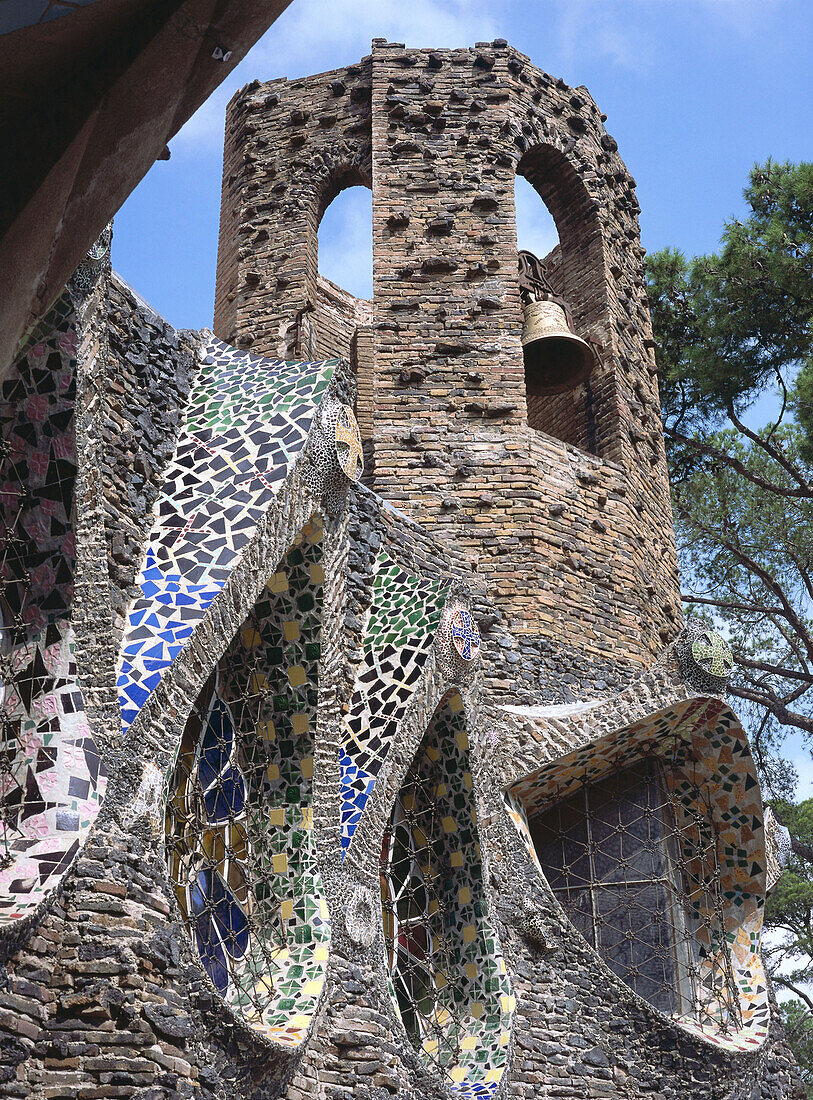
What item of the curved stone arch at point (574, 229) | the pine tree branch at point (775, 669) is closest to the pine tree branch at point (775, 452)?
the pine tree branch at point (775, 669)

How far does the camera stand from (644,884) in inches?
262

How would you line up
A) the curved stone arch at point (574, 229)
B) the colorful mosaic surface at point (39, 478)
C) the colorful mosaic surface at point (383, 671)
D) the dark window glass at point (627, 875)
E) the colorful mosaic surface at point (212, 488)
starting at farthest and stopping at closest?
the curved stone arch at point (574, 229)
the dark window glass at point (627, 875)
the colorful mosaic surface at point (383, 671)
the colorful mosaic surface at point (212, 488)
the colorful mosaic surface at point (39, 478)

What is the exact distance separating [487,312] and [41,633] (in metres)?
4.96

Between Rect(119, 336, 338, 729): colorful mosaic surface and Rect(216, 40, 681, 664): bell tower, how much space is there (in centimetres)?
224

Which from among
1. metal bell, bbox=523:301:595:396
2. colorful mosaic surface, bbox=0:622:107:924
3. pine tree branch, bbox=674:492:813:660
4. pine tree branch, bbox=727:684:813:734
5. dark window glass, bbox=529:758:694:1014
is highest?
pine tree branch, bbox=674:492:813:660

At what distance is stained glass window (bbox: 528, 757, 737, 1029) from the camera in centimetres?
651

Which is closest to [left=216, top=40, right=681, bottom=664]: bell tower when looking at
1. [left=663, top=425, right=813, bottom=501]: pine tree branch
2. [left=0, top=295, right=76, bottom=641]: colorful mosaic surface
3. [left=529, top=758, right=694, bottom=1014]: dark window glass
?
[left=529, top=758, right=694, bottom=1014]: dark window glass

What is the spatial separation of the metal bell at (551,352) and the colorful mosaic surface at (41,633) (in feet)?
15.0

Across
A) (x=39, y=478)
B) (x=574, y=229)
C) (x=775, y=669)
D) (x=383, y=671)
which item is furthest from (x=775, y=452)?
(x=39, y=478)

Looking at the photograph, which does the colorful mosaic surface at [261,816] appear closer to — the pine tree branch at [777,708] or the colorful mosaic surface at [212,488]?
the colorful mosaic surface at [212,488]

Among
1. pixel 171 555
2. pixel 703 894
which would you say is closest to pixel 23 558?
pixel 171 555

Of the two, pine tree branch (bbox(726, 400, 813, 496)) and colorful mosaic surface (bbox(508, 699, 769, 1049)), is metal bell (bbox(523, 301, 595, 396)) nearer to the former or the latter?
colorful mosaic surface (bbox(508, 699, 769, 1049))

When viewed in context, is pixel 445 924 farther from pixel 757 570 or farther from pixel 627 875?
pixel 757 570

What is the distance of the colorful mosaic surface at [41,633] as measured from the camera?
3395 mm
